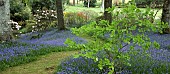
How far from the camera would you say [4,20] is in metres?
13.9

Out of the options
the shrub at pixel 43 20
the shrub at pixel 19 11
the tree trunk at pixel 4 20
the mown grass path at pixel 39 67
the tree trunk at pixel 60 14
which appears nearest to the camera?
the mown grass path at pixel 39 67

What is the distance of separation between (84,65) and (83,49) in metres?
2.77

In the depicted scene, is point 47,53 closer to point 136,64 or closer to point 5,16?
point 5,16

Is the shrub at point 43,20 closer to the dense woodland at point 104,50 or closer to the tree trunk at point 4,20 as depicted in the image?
the dense woodland at point 104,50

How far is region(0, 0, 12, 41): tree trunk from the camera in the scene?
13.8 metres

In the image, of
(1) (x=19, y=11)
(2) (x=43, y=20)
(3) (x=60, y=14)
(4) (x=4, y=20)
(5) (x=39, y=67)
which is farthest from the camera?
(1) (x=19, y=11)

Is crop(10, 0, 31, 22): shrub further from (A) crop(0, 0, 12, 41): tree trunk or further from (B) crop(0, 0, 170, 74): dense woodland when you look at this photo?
(A) crop(0, 0, 12, 41): tree trunk

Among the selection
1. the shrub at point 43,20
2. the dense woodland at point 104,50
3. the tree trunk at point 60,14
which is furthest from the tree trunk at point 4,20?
the shrub at point 43,20

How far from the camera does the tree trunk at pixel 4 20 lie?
13754 mm

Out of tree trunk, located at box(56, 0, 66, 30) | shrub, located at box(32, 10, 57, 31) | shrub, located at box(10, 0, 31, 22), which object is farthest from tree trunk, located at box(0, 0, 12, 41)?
shrub, located at box(10, 0, 31, 22)

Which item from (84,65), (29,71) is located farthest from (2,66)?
(84,65)

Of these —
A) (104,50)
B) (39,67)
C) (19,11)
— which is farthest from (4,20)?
(19,11)

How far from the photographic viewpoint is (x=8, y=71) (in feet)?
32.0

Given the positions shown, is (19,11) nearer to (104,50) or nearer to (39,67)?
(39,67)
